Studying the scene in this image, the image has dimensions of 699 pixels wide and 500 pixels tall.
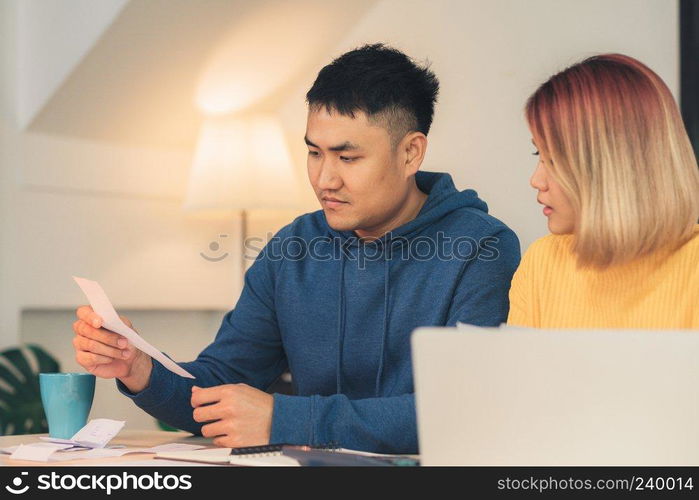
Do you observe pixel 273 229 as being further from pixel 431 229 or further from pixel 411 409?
pixel 411 409

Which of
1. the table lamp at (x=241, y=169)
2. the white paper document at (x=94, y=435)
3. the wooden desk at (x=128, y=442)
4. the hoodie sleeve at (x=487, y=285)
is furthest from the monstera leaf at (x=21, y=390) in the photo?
the hoodie sleeve at (x=487, y=285)

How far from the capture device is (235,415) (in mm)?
1219

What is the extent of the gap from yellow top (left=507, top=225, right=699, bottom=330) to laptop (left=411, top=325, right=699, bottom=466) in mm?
470

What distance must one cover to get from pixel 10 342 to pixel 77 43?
0.87m

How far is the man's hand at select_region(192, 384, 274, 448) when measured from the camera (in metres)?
1.21

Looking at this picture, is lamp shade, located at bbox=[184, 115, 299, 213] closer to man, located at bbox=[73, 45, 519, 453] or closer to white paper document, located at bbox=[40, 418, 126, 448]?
man, located at bbox=[73, 45, 519, 453]

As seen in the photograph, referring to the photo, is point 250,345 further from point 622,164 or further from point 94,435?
point 622,164

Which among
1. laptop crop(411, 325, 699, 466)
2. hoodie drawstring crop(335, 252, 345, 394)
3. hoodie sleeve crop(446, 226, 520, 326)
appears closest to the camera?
laptop crop(411, 325, 699, 466)

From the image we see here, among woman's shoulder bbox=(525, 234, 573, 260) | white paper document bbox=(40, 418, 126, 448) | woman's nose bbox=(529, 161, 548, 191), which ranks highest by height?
woman's nose bbox=(529, 161, 548, 191)

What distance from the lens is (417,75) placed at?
1.66 metres

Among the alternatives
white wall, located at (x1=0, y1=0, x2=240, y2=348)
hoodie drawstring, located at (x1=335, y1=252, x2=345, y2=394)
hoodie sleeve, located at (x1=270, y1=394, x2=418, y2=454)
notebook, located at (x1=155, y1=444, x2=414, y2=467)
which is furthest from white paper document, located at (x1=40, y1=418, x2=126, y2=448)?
white wall, located at (x1=0, y1=0, x2=240, y2=348)

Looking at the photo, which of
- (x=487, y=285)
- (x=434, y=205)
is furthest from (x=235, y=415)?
(x=434, y=205)
